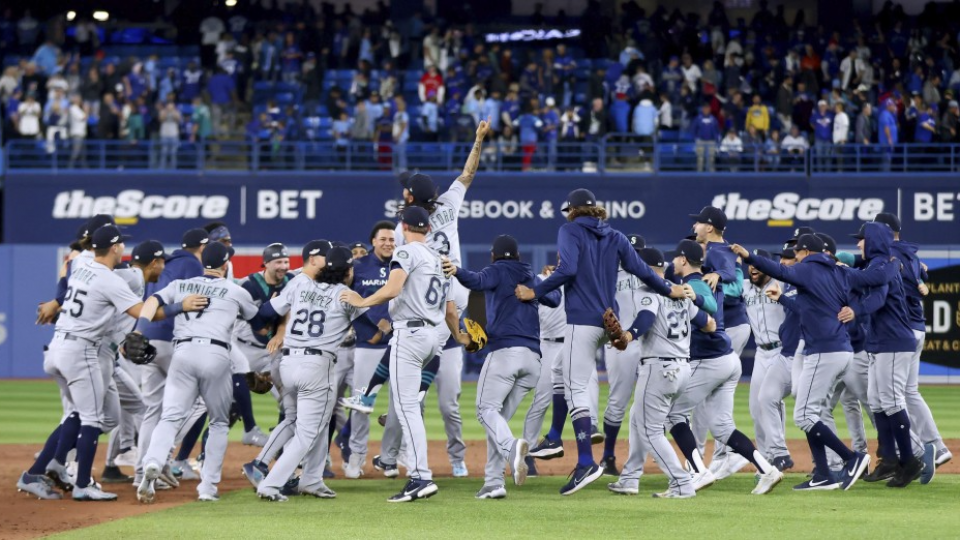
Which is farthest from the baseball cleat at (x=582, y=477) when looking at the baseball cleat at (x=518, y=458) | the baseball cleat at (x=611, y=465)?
the baseball cleat at (x=611, y=465)

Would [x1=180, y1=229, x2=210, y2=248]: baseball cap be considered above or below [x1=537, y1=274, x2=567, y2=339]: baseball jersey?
above

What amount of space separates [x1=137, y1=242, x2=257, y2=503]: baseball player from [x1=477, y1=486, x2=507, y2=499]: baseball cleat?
2.02 meters

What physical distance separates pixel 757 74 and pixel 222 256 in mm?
20541

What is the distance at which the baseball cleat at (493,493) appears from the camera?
10391 mm

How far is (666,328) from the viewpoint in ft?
34.3

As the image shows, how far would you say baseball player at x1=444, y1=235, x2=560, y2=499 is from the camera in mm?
10453

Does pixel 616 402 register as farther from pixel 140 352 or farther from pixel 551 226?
pixel 551 226

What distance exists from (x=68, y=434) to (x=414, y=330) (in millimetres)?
2829

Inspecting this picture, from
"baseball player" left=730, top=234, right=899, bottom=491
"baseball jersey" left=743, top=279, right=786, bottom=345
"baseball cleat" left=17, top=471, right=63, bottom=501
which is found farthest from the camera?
"baseball jersey" left=743, top=279, right=786, bottom=345

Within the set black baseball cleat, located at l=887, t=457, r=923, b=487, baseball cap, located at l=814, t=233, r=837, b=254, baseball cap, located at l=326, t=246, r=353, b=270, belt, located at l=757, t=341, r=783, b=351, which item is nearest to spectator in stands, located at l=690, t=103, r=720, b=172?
belt, located at l=757, t=341, r=783, b=351

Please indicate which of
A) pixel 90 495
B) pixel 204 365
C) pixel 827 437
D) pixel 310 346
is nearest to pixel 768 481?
pixel 827 437

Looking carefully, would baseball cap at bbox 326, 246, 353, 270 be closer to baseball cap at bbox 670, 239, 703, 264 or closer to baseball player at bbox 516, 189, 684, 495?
baseball player at bbox 516, 189, 684, 495

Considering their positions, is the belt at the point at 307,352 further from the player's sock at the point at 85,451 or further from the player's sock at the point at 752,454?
the player's sock at the point at 752,454

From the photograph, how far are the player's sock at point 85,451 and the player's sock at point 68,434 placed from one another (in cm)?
10
